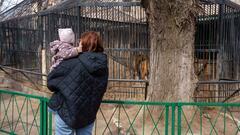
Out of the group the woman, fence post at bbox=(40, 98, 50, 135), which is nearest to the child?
the woman

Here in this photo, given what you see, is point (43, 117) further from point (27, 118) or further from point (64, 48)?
point (27, 118)

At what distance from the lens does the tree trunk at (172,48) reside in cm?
556

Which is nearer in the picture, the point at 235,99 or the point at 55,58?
the point at 55,58

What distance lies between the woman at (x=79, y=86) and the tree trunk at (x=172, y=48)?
2391mm

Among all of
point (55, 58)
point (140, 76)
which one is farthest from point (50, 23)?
point (55, 58)

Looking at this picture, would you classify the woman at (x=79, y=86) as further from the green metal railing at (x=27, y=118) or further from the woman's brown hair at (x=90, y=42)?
the green metal railing at (x=27, y=118)

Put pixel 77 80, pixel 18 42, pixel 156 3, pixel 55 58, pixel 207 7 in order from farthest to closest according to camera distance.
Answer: pixel 18 42 → pixel 207 7 → pixel 156 3 → pixel 55 58 → pixel 77 80

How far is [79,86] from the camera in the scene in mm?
3334

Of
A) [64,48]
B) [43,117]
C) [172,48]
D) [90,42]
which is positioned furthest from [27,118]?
[90,42]

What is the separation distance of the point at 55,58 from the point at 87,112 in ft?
2.25

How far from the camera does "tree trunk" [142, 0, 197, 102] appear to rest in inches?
219

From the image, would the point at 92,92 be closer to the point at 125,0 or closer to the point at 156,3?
the point at 156,3

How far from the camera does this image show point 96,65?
3354 millimetres

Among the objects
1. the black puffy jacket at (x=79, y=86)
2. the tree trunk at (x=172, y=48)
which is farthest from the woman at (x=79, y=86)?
the tree trunk at (x=172, y=48)
